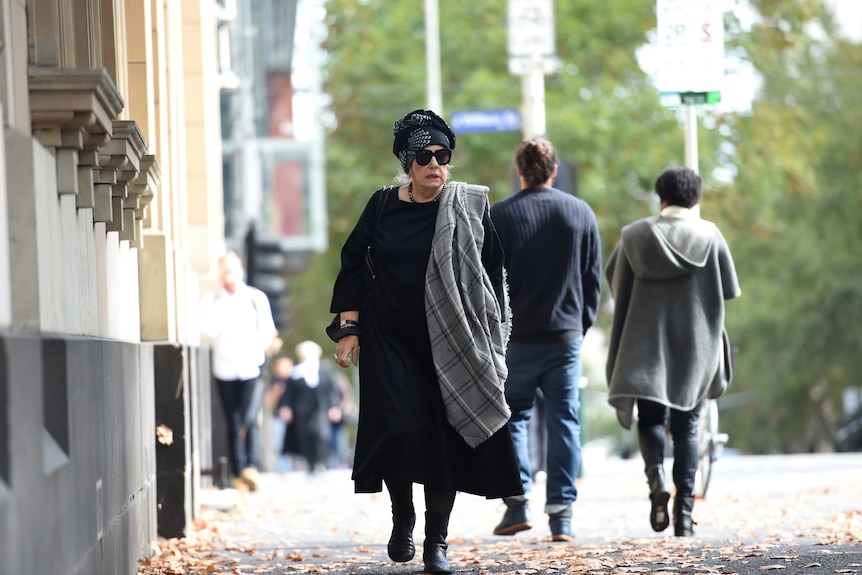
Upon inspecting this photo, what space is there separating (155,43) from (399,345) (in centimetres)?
375

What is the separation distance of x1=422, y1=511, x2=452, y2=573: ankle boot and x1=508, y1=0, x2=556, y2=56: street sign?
1089 cm

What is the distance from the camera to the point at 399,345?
7027 millimetres

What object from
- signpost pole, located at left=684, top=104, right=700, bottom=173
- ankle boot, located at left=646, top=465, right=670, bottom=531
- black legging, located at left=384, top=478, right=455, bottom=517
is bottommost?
ankle boot, located at left=646, top=465, right=670, bottom=531

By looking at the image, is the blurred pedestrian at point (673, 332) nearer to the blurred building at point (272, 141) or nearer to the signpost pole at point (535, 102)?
the signpost pole at point (535, 102)

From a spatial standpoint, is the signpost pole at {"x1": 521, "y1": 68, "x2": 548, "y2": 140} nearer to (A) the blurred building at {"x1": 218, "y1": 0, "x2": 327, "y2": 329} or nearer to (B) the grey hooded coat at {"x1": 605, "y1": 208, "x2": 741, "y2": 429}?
(A) the blurred building at {"x1": 218, "y1": 0, "x2": 327, "y2": 329}

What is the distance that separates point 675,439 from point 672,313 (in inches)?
25.7

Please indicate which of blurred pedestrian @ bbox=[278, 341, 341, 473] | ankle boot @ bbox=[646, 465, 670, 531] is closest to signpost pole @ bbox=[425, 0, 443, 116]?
blurred pedestrian @ bbox=[278, 341, 341, 473]

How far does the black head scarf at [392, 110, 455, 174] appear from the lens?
7.07m

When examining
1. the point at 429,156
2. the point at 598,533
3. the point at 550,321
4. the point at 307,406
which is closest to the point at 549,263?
the point at 550,321

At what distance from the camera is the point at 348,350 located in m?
7.05

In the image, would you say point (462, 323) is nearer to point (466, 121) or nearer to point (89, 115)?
point (89, 115)

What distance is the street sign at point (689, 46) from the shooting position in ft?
38.9

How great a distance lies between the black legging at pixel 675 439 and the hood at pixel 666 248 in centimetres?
69

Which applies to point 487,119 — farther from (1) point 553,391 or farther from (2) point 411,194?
(2) point 411,194
